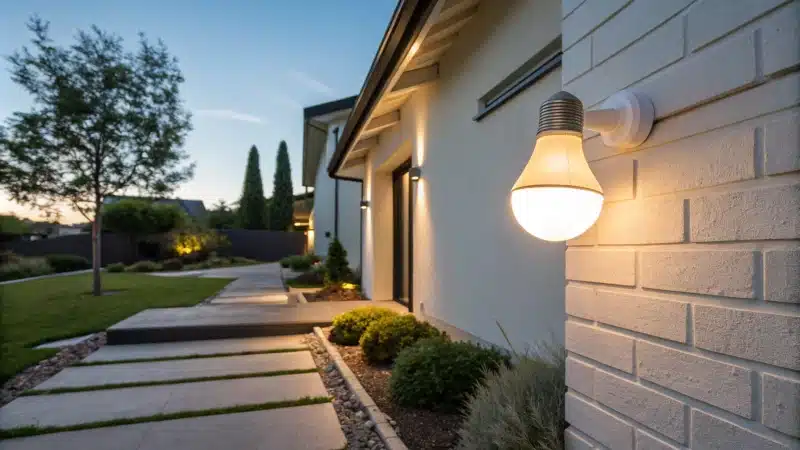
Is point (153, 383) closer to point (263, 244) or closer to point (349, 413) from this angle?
point (349, 413)

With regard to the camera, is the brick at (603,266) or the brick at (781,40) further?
the brick at (603,266)

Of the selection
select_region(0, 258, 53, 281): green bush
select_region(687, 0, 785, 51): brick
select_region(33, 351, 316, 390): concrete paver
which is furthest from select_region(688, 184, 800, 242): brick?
select_region(0, 258, 53, 281): green bush

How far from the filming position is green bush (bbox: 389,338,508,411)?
3201 mm

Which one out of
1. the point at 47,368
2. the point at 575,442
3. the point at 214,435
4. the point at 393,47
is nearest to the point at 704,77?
the point at 575,442

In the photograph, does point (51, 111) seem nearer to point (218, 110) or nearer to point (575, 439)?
point (575, 439)

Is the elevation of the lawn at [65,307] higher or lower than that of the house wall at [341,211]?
lower

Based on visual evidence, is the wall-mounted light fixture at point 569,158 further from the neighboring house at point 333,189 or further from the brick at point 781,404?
the neighboring house at point 333,189

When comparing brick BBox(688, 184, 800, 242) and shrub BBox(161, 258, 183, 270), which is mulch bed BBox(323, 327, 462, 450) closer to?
brick BBox(688, 184, 800, 242)

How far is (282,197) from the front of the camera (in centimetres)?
3838

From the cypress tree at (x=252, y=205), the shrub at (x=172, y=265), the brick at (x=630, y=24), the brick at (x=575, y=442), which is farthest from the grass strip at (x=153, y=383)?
the cypress tree at (x=252, y=205)

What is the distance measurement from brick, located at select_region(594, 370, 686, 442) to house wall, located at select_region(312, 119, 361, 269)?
10.3m


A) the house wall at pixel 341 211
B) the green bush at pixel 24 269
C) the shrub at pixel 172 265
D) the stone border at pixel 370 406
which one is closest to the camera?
the stone border at pixel 370 406

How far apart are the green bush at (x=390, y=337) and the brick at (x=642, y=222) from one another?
3.11 m

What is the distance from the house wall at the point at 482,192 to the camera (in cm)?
308
